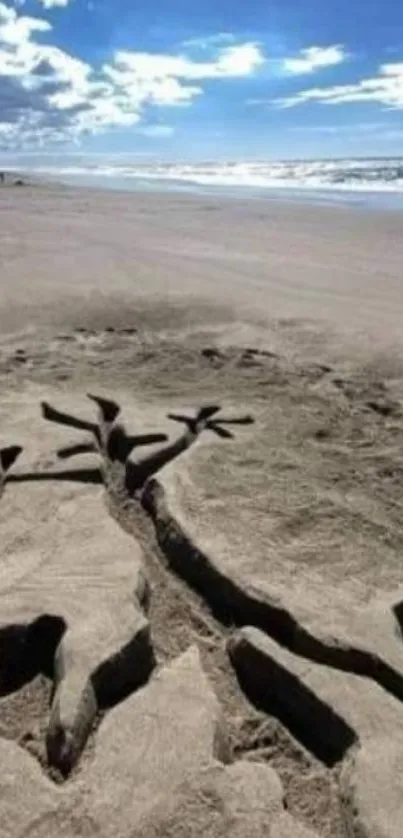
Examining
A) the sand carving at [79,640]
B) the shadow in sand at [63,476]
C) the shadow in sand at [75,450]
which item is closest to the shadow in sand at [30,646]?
the sand carving at [79,640]

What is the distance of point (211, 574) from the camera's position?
301cm

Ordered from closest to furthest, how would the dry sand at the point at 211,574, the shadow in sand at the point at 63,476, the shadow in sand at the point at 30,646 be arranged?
1. the dry sand at the point at 211,574
2. the shadow in sand at the point at 30,646
3. the shadow in sand at the point at 63,476

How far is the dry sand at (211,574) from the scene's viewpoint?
6.87ft

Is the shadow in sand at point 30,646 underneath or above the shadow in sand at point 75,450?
underneath

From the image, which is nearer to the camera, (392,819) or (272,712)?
(392,819)

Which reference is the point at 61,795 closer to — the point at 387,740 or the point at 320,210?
the point at 387,740

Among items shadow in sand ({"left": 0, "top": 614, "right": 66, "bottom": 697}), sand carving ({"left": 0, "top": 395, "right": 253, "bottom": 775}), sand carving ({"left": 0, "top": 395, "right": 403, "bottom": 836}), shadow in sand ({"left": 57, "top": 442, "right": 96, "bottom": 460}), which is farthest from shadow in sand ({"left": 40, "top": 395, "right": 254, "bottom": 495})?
shadow in sand ({"left": 0, "top": 614, "right": 66, "bottom": 697})

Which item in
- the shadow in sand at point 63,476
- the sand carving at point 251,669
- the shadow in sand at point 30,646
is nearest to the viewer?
the sand carving at point 251,669

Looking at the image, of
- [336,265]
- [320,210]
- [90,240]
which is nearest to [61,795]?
[336,265]

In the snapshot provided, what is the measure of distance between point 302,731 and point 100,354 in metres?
3.58

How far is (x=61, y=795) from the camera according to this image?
2.04 m

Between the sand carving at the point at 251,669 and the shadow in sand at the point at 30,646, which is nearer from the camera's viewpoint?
the sand carving at the point at 251,669

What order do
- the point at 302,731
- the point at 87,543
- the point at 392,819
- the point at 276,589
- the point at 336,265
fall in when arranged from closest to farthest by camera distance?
the point at 392,819
the point at 302,731
the point at 276,589
the point at 87,543
the point at 336,265

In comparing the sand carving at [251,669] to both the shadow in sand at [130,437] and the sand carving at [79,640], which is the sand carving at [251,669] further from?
the shadow in sand at [130,437]
